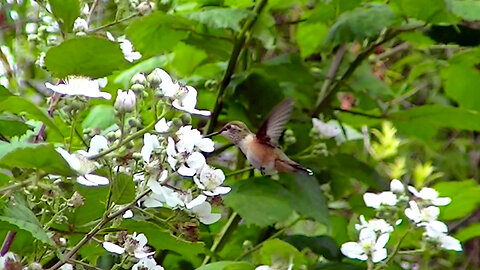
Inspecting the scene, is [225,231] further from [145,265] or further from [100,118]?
[145,265]

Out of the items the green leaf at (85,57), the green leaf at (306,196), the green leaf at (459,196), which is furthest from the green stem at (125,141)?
the green leaf at (459,196)

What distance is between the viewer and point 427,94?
345cm

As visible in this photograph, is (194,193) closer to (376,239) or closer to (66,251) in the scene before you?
(66,251)

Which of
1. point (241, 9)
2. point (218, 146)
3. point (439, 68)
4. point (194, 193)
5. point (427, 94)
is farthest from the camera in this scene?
point (427, 94)

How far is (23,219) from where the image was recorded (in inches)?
34.0

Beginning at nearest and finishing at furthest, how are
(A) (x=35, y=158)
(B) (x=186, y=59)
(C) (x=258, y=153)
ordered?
(A) (x=35, y=158)
(C) (x=258, y=153)
(B) (x=186, y=59)

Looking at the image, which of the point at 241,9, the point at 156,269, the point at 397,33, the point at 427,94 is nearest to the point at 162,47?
the point at 241,9

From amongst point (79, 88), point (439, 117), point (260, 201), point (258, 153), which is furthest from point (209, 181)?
point (439, 117)

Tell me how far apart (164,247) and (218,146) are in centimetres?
69

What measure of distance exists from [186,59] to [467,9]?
0.62 m

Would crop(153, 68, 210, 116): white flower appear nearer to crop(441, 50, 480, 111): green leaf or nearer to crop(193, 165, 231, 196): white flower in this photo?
crop(193, 165, 231, 196): white flower

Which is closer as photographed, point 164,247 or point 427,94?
point 164,247

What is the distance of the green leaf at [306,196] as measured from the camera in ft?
4.90

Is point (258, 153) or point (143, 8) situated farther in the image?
point (258, 153)
